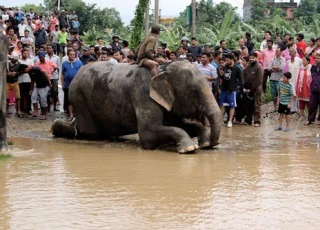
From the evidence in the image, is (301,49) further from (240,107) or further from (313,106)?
(240,107)

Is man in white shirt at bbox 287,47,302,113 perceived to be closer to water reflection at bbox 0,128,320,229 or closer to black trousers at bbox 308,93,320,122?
black trousers at bbox 308,93,320,122

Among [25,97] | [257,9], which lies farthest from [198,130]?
[257,9]

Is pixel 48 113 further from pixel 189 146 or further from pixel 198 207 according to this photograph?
pixel 198 207

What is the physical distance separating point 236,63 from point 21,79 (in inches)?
200

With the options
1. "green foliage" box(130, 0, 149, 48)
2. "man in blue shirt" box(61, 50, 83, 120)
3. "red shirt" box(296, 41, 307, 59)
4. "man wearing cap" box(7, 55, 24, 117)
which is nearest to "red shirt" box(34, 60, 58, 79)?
"man wearing cap" box(7, 55, 24, 117)

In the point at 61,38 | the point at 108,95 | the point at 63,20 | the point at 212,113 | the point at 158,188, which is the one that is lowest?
the point at 158,188

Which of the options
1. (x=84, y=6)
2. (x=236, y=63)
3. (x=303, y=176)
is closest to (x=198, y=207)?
(x=303, y=176)

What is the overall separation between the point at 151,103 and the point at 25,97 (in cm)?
582

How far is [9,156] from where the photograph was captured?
10.8 meters

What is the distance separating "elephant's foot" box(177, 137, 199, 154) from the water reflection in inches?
6.2

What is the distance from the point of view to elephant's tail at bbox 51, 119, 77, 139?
13797 millimetres

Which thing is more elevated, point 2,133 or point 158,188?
point 2,133

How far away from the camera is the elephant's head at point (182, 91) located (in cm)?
1203

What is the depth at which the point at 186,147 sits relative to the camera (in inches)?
448
